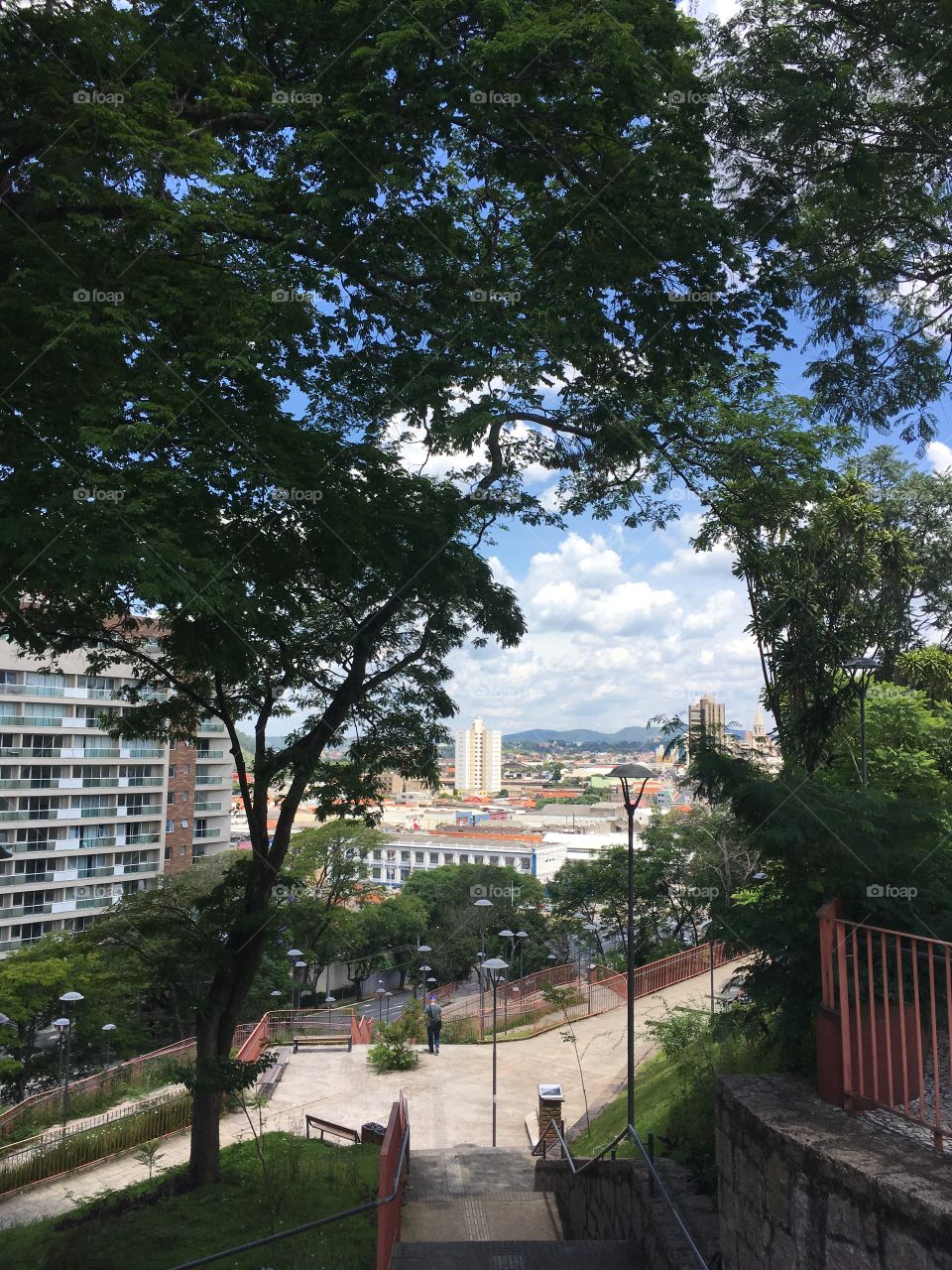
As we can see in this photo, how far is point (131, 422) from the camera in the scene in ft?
20.2

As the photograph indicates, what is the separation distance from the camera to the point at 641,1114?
35.1 ft

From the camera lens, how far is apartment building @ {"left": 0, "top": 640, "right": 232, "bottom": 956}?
5572 cm

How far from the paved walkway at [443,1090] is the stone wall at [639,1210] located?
5.45 metres

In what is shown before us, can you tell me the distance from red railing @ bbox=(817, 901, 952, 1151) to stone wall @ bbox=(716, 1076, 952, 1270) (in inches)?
8.0

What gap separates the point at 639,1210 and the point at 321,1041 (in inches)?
639

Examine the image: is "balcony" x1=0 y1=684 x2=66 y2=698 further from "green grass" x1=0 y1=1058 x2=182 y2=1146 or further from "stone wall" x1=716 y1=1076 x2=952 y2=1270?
"stone wall" x1=716 y1=1076 x2=952 y2=1270

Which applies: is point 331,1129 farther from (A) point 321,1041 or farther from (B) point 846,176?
(B) point 846,176

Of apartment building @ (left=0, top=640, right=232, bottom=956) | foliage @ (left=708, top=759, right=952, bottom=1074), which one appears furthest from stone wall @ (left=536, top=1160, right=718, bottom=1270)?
apartment building @ (left=0, top=640, right=232, bottom=956)

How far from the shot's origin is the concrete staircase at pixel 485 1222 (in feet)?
20.5

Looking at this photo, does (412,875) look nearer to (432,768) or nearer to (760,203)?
(432,768)

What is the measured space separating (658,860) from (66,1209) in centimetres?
1896

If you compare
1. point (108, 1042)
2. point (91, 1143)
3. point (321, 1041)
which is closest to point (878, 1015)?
point (91, 1143)

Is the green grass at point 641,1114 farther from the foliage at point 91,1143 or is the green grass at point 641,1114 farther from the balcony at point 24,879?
Result: the balcony at point 24,879

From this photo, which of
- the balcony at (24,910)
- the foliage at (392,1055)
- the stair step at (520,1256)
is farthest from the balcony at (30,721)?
the stair step at (520,1256)
